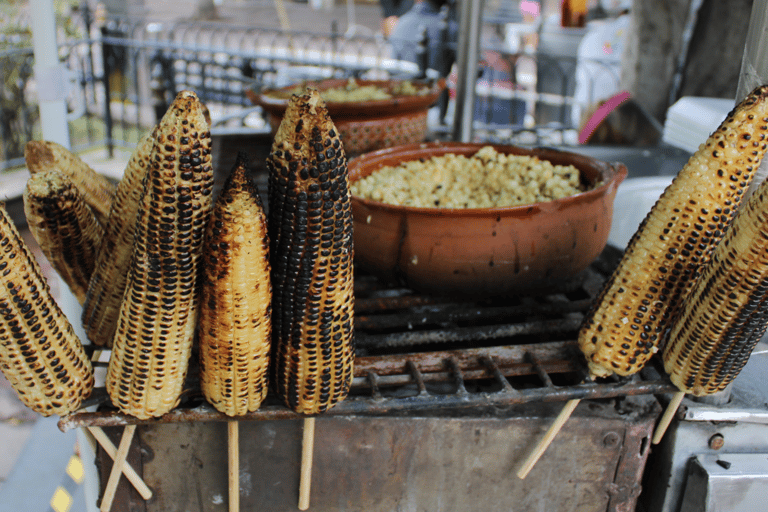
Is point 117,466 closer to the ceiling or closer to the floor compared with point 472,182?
closer to the floor

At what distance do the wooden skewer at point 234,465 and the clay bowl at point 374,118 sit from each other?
3.94 ft

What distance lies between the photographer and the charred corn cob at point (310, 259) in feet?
3.10

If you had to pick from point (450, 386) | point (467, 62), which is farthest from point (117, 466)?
point (467, 62)

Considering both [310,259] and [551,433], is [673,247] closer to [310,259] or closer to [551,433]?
[551,433]

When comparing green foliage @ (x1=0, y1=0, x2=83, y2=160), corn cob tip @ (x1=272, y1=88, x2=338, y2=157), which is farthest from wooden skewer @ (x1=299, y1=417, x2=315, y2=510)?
green foliage @ (x1=0, y1=0, x2=83, y2=160)

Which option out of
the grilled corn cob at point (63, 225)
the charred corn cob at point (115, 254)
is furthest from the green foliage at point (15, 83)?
the charred corn cob at point (115, 254)

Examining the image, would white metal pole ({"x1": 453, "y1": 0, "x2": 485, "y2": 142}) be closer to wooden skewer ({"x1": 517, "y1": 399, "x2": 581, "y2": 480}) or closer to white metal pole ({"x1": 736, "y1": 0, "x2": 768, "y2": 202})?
white metal pole ({"x1": 736, "y1": 0, "x2": 768, "y2": 202})

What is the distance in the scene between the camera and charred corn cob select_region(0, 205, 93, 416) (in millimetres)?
993

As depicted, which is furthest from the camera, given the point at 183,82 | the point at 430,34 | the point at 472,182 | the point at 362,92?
the point at 183,82

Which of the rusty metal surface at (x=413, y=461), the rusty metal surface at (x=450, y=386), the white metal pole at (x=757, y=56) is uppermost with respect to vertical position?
the white metal pole at (x=757, y=56)

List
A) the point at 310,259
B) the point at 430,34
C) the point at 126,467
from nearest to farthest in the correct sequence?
1. the point at 310,259
2. the point at 126,467
3. the point at 430,34

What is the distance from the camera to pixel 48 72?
1975mm

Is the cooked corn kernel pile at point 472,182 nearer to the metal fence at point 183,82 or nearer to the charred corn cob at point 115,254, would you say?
the charred corn cob at point 115,254

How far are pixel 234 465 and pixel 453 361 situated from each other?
1.73ft
